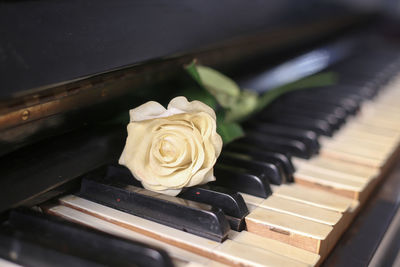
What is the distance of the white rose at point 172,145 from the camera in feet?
2.85

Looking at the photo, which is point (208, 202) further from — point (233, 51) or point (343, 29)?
point (343, 29)

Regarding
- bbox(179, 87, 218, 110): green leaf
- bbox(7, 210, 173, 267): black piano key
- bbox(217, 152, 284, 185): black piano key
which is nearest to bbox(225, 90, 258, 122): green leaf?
bbox(179, 87, 218, 110): green leaf

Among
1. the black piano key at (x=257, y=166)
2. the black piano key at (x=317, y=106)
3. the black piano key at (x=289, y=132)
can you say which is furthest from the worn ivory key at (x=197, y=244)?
the black piano key at (x=317, y=106)

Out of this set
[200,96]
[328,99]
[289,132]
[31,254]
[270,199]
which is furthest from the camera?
[328,99]

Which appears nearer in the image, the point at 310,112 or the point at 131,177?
the point at 131,177

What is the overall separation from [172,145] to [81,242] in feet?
0.77

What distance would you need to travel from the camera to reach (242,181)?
1009mm

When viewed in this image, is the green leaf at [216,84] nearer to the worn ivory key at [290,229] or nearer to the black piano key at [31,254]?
the worn ivory key at [290,229]

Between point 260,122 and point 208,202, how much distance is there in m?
0.58

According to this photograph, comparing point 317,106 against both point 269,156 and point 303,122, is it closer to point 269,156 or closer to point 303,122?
point 303,122

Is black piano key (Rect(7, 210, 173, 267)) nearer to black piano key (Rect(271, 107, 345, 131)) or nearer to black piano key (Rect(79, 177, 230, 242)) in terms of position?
black piano key (Rect(79, 177, 230, 242))

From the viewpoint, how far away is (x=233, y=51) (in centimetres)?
156

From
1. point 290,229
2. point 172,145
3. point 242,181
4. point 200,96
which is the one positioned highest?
point 200,96

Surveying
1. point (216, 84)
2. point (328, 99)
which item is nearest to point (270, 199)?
point (216, 84)
